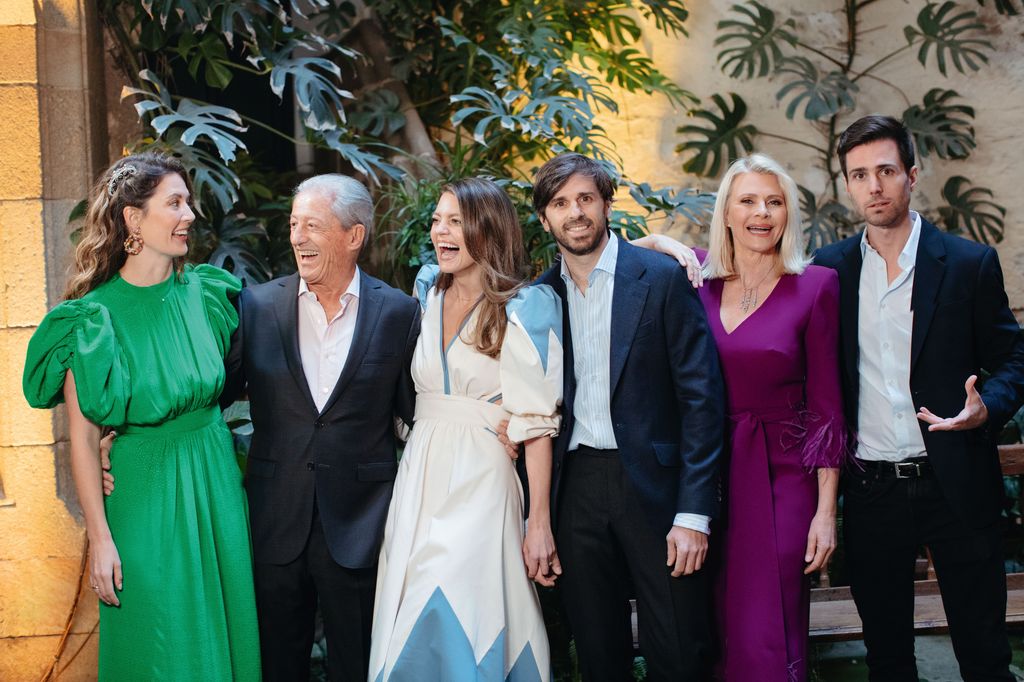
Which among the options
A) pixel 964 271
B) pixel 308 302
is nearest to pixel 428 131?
pixel 308 302

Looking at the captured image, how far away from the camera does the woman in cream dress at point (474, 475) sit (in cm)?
283

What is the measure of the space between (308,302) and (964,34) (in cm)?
418

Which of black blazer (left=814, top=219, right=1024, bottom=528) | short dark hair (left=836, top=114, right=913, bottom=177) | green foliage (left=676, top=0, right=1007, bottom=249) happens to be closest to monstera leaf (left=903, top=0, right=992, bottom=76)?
green foliage (left=676, top=0, right=1007, bottom=249)

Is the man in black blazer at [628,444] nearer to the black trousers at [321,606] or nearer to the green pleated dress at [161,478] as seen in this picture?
the black trousers at [321,606]

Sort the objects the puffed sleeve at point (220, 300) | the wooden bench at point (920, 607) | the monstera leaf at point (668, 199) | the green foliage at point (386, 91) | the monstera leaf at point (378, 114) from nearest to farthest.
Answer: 1. the puffed sleeve at point (220, 300)
2. the wooden bench at point (920, 607)
3. the green foliage at point (386, 91)
4. the monstera leaf at point (668, 199)
5. the monstera leaf at point (378, 114)

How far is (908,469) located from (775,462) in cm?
39

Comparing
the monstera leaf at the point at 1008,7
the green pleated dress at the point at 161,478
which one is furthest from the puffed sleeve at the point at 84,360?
the monstera leaf at the point at 1008,7

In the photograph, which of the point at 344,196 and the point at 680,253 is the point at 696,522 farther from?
the point at 344,196

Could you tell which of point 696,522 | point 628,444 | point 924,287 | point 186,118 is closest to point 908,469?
point 924,287

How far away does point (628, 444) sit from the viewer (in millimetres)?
2842

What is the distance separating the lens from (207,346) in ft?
9.92

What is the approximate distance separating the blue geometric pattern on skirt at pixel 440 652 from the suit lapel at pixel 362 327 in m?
0.68

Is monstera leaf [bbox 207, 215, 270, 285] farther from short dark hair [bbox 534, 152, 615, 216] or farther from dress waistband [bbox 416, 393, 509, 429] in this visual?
short dark hair [bbox 534, 152, 615, 216]

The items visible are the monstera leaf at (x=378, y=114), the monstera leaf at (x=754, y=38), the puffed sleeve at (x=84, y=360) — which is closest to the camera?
the puffed sleeve at (x=84, y=360)
